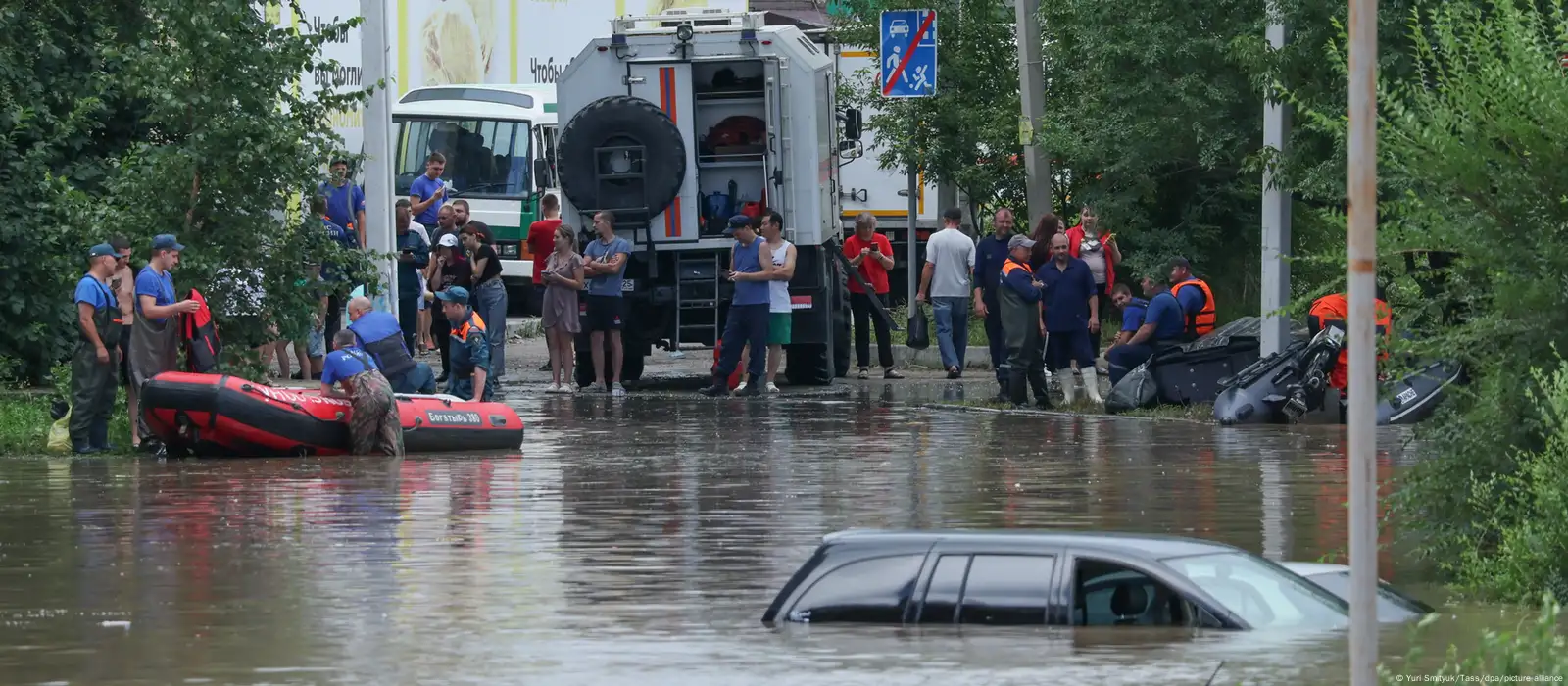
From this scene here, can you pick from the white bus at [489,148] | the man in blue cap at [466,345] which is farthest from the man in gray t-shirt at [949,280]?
the white bus at [489,148]

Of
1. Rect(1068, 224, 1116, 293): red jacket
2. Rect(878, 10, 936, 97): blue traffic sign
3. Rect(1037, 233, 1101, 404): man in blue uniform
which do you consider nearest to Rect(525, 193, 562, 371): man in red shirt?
Rect(878, 10, 936, 97): blue traffic sign

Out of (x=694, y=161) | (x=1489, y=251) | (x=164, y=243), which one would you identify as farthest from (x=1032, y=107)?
(x=1489, y=251)

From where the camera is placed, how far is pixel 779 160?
2419cm

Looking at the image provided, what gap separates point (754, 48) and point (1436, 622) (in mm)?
15150

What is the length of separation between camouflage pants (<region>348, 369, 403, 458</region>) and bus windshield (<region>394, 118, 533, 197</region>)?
14.8m

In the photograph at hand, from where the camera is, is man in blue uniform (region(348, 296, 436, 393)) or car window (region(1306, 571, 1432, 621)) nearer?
car window (region(1306, 571, 1432, 621))

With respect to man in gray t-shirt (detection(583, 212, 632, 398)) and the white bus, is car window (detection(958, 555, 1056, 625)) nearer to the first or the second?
man in gray t-shirt (detection(583, 212, 632, 398))

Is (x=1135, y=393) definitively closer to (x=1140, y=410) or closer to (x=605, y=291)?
(x=1140, y=410)

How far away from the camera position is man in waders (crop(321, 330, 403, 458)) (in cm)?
1780

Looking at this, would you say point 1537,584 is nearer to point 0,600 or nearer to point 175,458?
point 0,600

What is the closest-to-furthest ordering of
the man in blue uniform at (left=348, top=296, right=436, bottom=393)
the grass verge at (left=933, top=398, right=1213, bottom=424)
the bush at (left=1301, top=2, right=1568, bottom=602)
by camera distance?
the bush at (left=1301, top=2, right=1568, bottom=602)
the man in blue uniform at (left=348, top=296, right=436, bottom=393)
the grass verge at (left=933, top=398, right=1213, bottom=424)

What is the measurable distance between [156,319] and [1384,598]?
11253 millimetres

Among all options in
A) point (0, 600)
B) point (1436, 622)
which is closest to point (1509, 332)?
point (1436, 622)

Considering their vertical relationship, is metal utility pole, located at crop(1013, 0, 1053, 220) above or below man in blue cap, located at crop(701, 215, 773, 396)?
above
